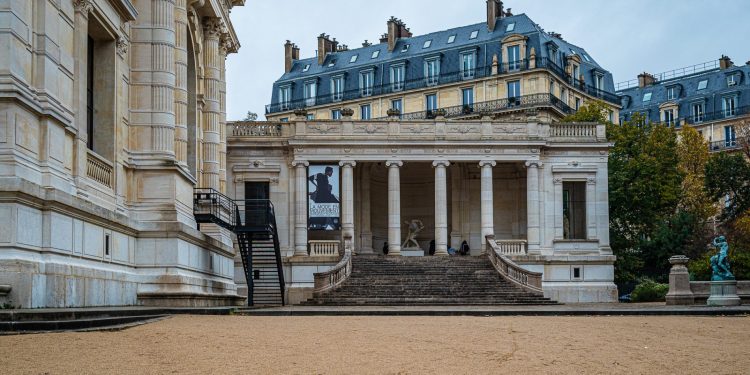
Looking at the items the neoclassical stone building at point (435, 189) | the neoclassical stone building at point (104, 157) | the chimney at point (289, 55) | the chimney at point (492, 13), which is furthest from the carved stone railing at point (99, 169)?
the chimney at point (289, 55)

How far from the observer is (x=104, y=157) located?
88.5 ft

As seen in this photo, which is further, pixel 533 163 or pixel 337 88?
pixel 337 88

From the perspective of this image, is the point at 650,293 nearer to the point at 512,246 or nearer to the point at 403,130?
the point at 512,246

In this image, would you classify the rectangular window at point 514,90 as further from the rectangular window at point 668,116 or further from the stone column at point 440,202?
the stone column at point 440,202

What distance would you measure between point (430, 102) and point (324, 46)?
1585 cm

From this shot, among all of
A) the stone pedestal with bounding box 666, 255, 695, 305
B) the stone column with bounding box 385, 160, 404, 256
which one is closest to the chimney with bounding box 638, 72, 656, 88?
the stone column with bounding box 385, 160, 404, 256

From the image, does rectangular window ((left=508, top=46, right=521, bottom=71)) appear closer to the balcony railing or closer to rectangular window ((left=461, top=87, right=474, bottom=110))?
the balcony railing

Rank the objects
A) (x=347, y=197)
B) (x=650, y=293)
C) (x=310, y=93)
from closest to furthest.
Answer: (x=650, y=293) < (x=347, y=197) < (x=310, y=93)

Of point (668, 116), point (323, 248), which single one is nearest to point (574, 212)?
point (323, 248)

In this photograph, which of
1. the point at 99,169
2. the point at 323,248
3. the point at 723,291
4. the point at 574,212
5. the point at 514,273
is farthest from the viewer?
the point at 574,212

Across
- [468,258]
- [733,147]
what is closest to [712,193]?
[733,147]

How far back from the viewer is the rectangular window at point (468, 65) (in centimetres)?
8512

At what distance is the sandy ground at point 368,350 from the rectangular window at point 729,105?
78223mm

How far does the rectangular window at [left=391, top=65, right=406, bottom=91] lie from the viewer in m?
89.6
